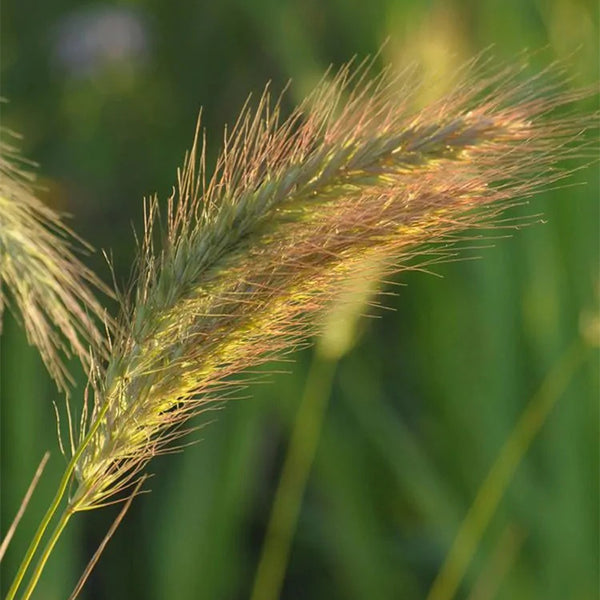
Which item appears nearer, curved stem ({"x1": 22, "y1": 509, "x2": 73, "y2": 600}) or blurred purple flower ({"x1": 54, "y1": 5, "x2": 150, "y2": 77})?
curved stem ({"x1": 22, "y1": 509, "x2": 73, "y2": 600})

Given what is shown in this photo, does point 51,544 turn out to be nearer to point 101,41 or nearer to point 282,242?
point 282,242

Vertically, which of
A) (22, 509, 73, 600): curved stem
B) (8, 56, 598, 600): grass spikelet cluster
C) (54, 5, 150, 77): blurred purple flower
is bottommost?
(22, 509, 73, 600): curved stem

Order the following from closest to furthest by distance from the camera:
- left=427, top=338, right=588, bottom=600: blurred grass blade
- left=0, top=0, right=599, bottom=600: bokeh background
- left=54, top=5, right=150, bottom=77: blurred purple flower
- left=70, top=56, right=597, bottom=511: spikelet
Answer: left=70, top=56, right=597, bottom=511: spikelet, left=427, top=338, right=588, bottom=600: blurred grass blade, left=0, top=0, right=599, bottom=600: bokeh background, left=54, top=5, right=150, bottom=77: blurred purple flower

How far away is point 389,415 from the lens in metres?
1.53

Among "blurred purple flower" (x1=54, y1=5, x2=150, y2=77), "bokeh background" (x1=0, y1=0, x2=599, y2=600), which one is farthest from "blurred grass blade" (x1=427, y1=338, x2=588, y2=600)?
"blurred purple flower" (x1=54, y1=5, x2=150, y2=77)

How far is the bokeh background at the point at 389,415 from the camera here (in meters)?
1.44

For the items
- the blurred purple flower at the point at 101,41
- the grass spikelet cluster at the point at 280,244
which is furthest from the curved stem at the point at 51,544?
the blurred purple flower at the point at 101,41

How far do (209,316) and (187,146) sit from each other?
4.51 ft

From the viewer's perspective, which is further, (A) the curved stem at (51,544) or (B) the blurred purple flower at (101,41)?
(B) the blurred purple flower at (101,41)

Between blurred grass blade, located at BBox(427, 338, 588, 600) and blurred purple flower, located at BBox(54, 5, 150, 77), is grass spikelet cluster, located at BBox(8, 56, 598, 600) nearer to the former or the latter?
blurred grass blade, located at BBox(427, 338, 588, 600)

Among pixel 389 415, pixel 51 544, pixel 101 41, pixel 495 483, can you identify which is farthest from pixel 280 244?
pixel 101 41

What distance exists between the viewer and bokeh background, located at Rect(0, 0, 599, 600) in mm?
1442

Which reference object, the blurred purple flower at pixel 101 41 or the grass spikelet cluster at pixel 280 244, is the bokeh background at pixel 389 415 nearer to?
the blurred purple flower at pixel 101 41

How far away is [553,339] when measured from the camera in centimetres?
146
